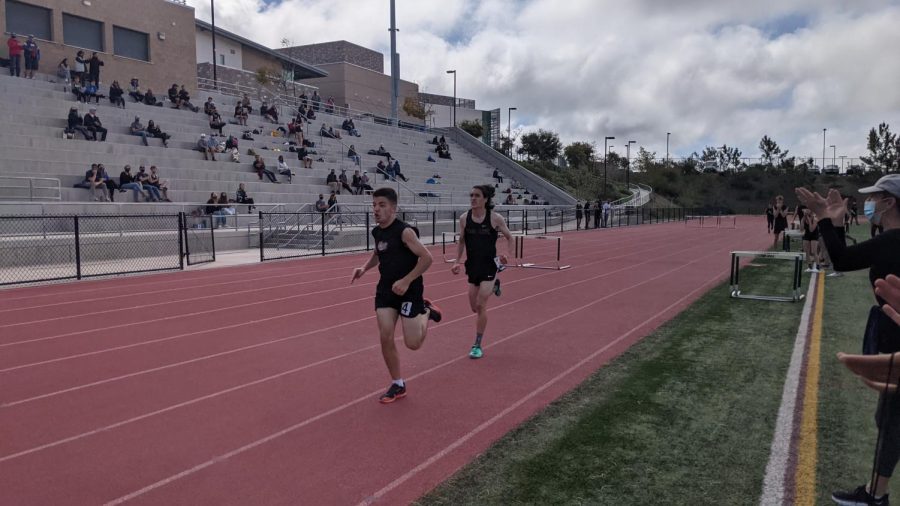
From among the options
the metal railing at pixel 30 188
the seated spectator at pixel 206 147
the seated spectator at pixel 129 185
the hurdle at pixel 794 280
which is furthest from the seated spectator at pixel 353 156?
the hurdle at pixel 794 280

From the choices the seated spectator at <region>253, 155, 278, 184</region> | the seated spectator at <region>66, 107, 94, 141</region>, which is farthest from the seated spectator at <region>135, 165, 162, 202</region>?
the seated spectator at <region>253, 155, 278, 184</region>

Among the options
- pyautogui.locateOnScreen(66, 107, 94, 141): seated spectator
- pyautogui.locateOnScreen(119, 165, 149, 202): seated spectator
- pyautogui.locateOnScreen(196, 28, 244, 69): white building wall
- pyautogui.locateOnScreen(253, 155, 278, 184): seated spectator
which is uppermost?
pyautogui.locateOnScreen(196, 28, 244, 69): white building wall

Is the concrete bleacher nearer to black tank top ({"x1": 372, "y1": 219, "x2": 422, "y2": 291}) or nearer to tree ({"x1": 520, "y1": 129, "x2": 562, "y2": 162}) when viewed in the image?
black tank top ({"x1": 372, "y1": 219, "x2": 422, "y2": 291})

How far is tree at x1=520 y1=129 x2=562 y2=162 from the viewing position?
230 ft

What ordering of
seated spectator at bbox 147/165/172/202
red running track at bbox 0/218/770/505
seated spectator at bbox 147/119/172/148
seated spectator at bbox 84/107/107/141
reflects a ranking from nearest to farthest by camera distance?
red running track at bbox 0/218/770/505
seated spectator at bbox 147/165/172/202
seated spectator at bbox 84/107/107/141
seated spectator at bbox 147/119/172/148

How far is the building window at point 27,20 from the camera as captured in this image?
95.8 feet

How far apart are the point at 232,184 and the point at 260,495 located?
2246cm

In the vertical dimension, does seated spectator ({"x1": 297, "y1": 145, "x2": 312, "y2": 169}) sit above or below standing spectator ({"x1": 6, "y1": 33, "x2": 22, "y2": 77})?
below

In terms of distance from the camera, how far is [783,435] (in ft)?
15.4

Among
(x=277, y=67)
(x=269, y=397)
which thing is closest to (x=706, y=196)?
(x=277, y=67)

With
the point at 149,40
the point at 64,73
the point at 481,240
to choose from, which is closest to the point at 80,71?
the point at 64,73

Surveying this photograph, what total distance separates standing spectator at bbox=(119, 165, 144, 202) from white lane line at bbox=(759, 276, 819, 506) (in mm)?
18903

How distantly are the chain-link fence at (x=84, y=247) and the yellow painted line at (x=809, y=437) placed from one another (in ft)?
44.0

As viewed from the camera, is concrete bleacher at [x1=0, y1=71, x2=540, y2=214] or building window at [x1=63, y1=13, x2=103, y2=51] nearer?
concrete bleacher at [x1=0, y1=71, x2=540, y2=214]
